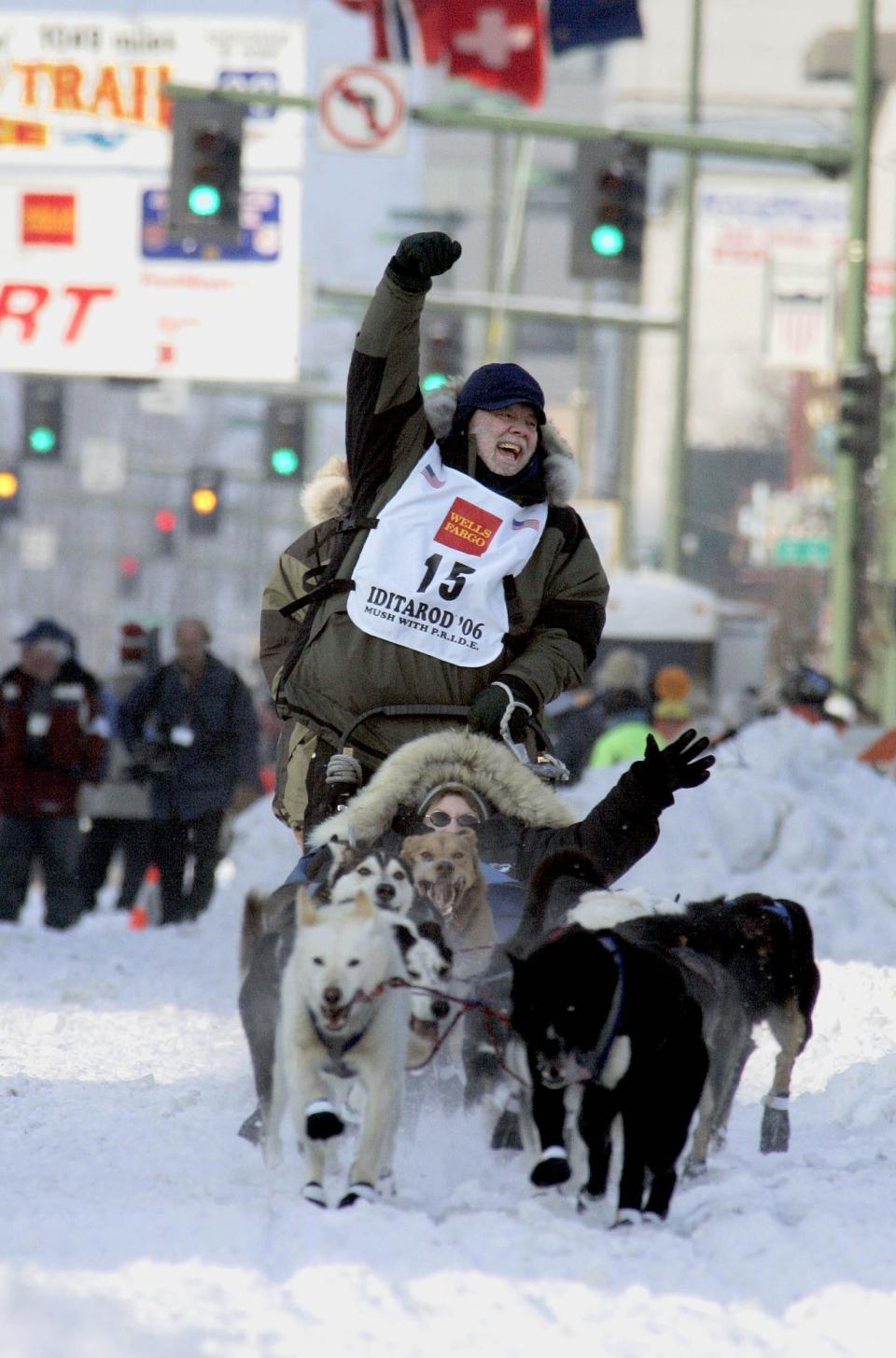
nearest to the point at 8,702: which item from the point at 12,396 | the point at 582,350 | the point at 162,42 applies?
the point at 162,42

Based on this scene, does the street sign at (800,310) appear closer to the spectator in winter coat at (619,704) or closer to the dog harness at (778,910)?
the spectator in winter coat at (619,704)

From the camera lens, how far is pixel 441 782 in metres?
5.16

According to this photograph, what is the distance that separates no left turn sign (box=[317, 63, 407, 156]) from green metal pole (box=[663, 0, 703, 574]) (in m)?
8.03

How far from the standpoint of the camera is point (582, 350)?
3419 cm

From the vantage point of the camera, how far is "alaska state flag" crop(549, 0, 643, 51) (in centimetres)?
2214

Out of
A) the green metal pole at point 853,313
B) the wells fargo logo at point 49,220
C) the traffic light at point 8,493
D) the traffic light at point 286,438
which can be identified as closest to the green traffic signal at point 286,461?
the traffic light at point 286,438

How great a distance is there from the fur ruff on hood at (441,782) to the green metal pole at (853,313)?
421 inches

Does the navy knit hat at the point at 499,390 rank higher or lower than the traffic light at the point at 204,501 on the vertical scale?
higher

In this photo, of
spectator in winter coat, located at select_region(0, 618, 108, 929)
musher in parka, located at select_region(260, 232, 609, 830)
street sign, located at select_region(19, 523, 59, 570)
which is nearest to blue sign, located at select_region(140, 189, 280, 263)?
spectator in winter coat, located at select_region(0, 618, 108, 929)

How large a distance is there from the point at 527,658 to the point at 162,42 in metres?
18.0

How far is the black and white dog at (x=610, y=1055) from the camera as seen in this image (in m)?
4.16

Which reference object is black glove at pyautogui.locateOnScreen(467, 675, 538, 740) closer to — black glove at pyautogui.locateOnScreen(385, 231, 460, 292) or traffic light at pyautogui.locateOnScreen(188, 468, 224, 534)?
black glove at pyautogui.locateOnScreen(385, 231, 460, 292)

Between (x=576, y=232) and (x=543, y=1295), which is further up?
(x=576, y=232)

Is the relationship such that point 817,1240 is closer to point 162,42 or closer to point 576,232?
point 576,232
